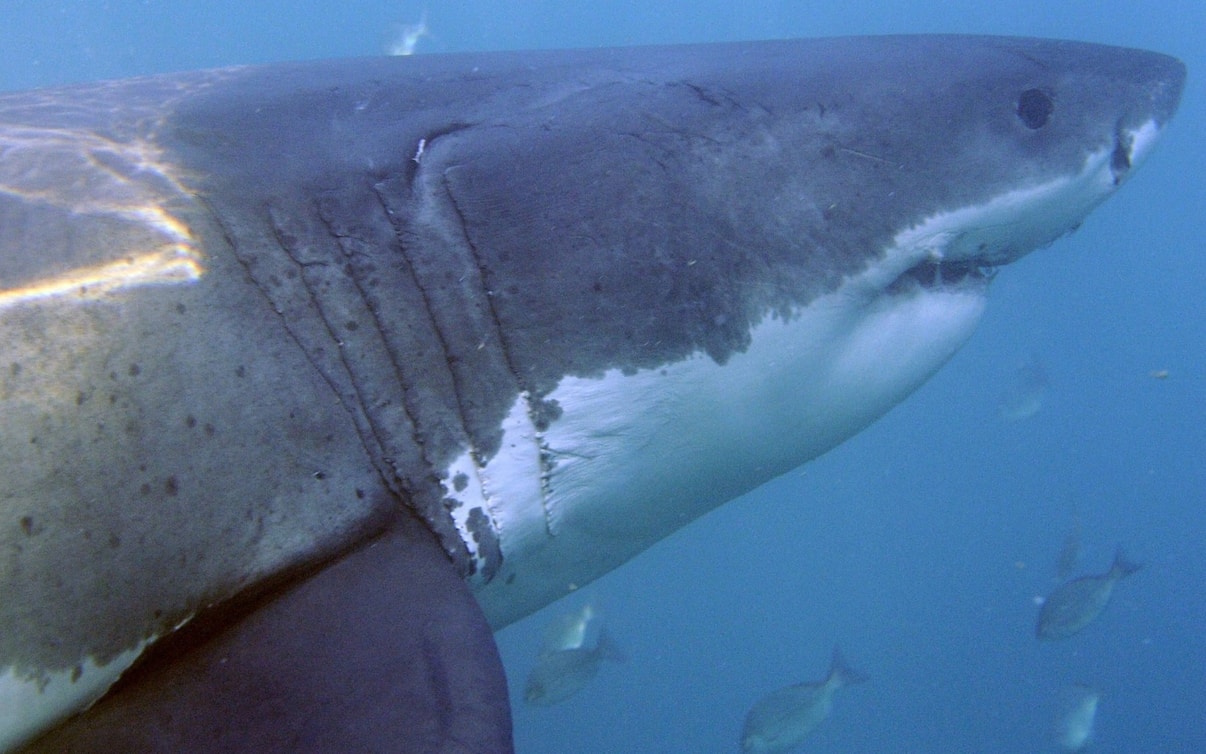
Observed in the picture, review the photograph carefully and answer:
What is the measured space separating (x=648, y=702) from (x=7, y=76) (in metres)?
55.8

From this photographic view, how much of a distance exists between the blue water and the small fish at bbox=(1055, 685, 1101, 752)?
15.9 ft

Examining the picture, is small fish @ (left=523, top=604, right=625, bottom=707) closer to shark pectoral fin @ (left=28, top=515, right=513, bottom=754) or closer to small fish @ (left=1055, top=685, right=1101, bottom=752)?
small fish @ (left=1055, top=685, right=1101, bottom=752)

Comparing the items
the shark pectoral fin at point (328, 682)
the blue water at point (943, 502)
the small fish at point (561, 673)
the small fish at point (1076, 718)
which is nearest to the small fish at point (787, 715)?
the small fish at point (561, 673)

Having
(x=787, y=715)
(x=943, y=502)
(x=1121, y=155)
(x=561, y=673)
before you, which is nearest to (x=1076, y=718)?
(x=787, y=715)

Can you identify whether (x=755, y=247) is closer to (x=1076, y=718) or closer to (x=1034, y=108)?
(x=1034, y=108)

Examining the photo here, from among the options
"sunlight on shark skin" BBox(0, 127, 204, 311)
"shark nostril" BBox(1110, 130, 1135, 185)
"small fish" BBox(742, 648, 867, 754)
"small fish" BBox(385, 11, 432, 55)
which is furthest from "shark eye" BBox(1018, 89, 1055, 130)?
"small fish" BBox(385, 11, 432, 55)

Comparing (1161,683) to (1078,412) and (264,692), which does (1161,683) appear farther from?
(264,692)

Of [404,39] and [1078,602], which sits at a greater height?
[404,39]

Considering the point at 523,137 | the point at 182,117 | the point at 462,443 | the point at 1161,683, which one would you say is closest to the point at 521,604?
the point at 462,443

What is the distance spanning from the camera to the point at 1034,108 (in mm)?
2574

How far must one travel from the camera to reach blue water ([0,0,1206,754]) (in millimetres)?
28359

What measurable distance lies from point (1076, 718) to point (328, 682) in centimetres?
1301

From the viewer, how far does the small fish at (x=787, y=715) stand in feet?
32.3

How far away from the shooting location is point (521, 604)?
2750 mm
